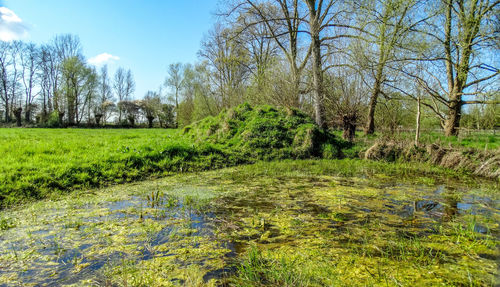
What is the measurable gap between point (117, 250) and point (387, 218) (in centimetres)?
323

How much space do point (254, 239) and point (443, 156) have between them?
7.41m

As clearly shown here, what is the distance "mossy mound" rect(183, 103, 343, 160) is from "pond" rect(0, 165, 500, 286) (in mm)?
4201

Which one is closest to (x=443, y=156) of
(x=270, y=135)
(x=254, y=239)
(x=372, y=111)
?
(x=372, y=111)

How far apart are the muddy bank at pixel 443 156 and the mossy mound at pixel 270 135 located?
1.43 metres

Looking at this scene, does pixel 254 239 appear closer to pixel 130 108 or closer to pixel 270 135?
pixel 270 135

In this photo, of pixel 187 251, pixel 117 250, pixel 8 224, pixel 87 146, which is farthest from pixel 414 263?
pixel 87 146

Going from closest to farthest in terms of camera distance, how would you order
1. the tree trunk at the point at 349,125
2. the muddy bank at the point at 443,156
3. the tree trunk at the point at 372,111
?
the muddy bank at the point at 443,156, the tree trunk at the point at 349,125, the tree trunk at the point at 372,111

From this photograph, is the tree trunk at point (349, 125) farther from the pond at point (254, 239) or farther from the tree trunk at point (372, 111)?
the pond at point (254, 239)

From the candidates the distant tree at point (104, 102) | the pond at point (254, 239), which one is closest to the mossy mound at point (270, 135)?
the pond at point (254, 239)

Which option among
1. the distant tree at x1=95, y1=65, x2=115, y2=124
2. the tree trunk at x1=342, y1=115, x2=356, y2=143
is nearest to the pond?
the tree trunk at x1=342, y1=115, x2=356, y2=143

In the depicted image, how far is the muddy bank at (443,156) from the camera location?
6492mm

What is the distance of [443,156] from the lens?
298 inches

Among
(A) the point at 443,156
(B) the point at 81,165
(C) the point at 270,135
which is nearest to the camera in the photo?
(B) the point at 81,165

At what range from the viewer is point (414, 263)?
90.5 inches
